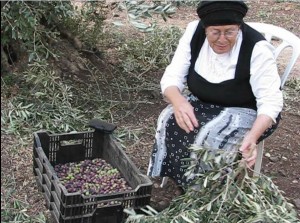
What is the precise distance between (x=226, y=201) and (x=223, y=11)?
760 millimetres

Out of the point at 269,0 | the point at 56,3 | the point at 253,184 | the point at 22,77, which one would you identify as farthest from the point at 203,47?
the point at 269,0

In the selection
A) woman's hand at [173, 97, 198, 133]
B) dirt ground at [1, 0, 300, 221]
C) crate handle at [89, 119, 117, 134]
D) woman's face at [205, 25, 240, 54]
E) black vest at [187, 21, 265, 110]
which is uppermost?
woman's face at [205, 25, 240, 54]

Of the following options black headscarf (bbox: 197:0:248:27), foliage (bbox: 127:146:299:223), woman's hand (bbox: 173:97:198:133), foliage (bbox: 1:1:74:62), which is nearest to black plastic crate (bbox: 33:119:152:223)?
foliage (bbox: 127:146:299:223)

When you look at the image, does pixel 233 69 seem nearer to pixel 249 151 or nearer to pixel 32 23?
pixel 249 151

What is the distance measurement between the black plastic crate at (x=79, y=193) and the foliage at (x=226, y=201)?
6.6 inches

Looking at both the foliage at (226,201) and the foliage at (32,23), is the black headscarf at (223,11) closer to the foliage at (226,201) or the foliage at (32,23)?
the foliage at (226,201)

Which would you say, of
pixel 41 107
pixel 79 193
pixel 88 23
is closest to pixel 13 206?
pixel 79 193

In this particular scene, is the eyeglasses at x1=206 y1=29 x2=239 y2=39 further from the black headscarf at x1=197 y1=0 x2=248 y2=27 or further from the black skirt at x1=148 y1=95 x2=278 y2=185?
the black skirt at x1=148 y1=95 x2=278 y2=185

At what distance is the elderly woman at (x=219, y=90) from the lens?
91.1 inches

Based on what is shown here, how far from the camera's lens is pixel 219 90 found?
8.11ft

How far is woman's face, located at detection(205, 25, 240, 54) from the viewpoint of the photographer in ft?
7.56

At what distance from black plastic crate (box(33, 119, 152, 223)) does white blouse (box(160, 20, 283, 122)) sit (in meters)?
0.47

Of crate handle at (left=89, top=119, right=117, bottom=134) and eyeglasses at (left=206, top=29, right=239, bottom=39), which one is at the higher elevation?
eyeglasses at (left=206, top=29, right=239, bottom=39)

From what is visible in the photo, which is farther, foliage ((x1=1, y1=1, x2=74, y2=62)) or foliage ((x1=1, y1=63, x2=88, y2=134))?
foliage ((x1=1, y1=63, x2=88, y2=134))
